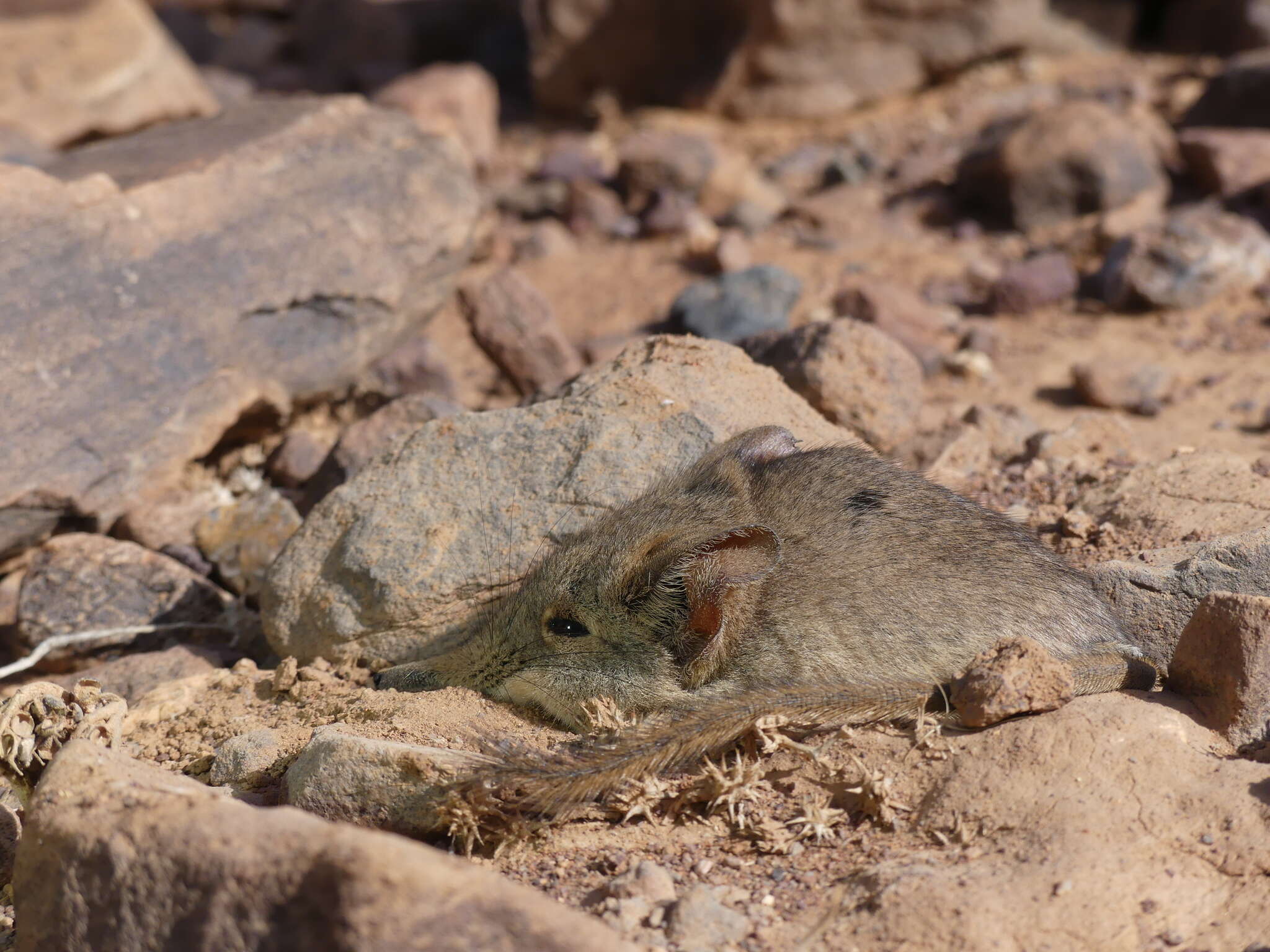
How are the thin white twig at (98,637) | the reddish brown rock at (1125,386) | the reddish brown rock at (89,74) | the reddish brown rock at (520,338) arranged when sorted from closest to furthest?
the thin white twig at (98,637), the reddish brown rock at (1125,386), the reddish brown rock at (520,338), the reddish brown rock at (89,74)

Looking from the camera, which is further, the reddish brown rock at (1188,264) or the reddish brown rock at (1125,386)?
the reddish brown rock at (1188,264)

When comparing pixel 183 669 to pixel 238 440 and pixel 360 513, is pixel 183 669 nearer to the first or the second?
pixel 360 513

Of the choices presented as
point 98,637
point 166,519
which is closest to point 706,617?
point 98,637

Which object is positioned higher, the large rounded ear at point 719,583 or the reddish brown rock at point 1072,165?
the reddish brown rock at point 1072,165

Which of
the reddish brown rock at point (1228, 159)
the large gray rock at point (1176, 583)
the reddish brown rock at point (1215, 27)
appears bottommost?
the large gray rock at point (1176, 583)

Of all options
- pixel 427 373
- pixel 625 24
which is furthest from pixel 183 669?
pixel 625 24

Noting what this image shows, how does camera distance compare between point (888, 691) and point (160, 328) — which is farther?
point (160, 328)

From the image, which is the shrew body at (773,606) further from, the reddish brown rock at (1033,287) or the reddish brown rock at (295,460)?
the reddish brown rock at (1033,287)

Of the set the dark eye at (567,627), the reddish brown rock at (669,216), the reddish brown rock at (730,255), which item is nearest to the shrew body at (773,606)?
the dark eye at (567,627)
